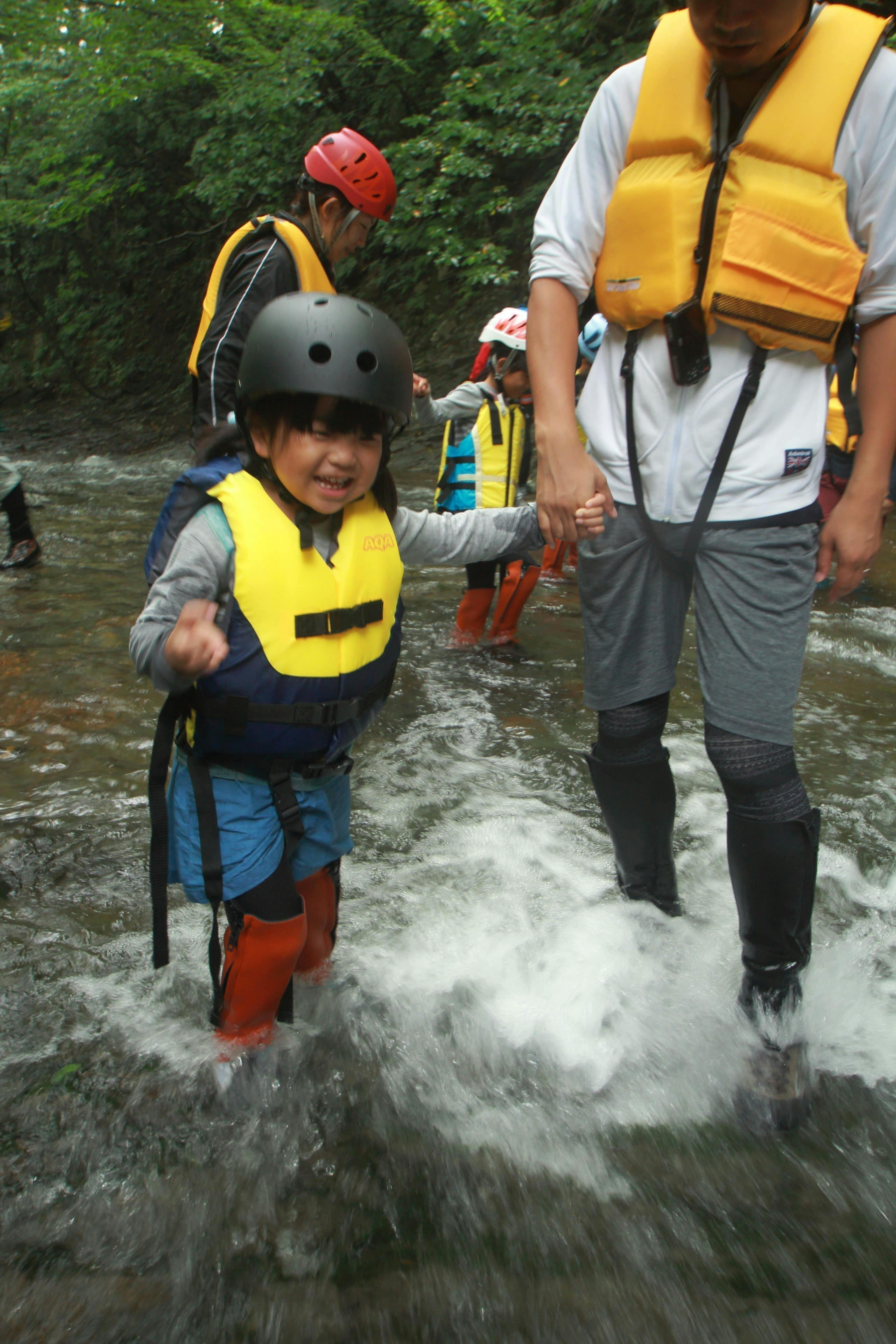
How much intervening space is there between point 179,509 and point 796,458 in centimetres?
132

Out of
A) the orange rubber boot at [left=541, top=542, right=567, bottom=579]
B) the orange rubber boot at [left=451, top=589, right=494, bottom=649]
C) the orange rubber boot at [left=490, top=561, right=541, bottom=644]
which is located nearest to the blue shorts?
the orange rubber boot at [left=490, top=561, right=541, bottom=644]

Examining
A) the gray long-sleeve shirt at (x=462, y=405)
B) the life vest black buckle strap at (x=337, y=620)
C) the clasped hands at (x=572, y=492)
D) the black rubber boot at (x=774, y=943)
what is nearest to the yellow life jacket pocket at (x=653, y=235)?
the clasped hands at (x=572, y=492)

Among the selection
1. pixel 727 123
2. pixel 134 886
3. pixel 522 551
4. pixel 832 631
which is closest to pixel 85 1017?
pixel 134 886

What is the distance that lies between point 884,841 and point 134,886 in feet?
8.52

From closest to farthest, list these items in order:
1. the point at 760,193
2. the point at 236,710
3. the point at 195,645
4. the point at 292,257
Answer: the point at 195,645, the point at 760,193, the point at 236,710, the point at 292,257

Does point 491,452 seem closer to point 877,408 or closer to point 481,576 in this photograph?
point 481,576

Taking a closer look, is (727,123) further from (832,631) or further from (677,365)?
(832,631)

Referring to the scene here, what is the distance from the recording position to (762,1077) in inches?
88.8

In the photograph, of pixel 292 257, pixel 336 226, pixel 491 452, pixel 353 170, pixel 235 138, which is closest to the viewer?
pixel 292 257

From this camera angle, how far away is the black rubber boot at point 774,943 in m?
2.16

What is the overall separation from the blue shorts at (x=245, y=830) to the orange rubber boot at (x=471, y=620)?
3.53m

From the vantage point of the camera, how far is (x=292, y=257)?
3416 millimetres

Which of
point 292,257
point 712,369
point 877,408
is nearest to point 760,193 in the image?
point 712,369

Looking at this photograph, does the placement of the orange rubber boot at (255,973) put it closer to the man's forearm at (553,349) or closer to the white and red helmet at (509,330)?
the man's forearm at (553,349)
